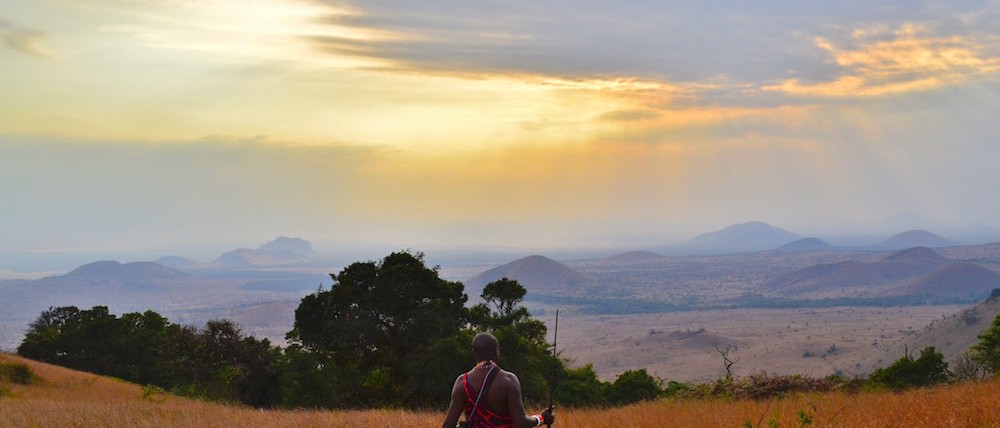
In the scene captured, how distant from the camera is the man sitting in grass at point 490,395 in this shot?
8.91m

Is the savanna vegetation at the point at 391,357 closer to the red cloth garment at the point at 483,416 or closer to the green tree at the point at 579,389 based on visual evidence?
the green tree at the point at 579,389

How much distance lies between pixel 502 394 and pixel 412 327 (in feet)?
114

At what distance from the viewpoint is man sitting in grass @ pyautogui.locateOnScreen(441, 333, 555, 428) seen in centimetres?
891

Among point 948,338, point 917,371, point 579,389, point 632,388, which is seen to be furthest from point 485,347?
point 948,338

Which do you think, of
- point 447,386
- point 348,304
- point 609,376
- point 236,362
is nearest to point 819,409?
point 447,386

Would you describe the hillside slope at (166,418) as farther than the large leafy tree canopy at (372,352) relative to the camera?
No

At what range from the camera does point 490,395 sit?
8945mm

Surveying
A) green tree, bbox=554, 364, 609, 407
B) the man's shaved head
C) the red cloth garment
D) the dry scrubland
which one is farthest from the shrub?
the man's shaved head

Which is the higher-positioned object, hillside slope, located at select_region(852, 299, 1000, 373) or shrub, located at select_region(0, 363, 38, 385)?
shrub, located at select_region(0, 363, 38, 385)

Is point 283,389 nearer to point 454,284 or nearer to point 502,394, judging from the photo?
point 454,284

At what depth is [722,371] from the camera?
174m

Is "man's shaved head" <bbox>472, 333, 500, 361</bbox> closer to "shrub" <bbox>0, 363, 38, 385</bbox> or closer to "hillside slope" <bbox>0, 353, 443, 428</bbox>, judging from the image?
"hillside slope" <bbox>0, 353, 443, 428</bbox>

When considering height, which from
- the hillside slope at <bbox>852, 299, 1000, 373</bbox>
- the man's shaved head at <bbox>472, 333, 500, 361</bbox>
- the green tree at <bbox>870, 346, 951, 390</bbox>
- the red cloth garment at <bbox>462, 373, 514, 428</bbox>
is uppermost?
the man's shaved head at <bbox>472, 333, 500, 361</bbox>

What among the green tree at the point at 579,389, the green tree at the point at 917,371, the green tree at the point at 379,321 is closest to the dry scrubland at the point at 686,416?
the green tree at the point at 379,321
